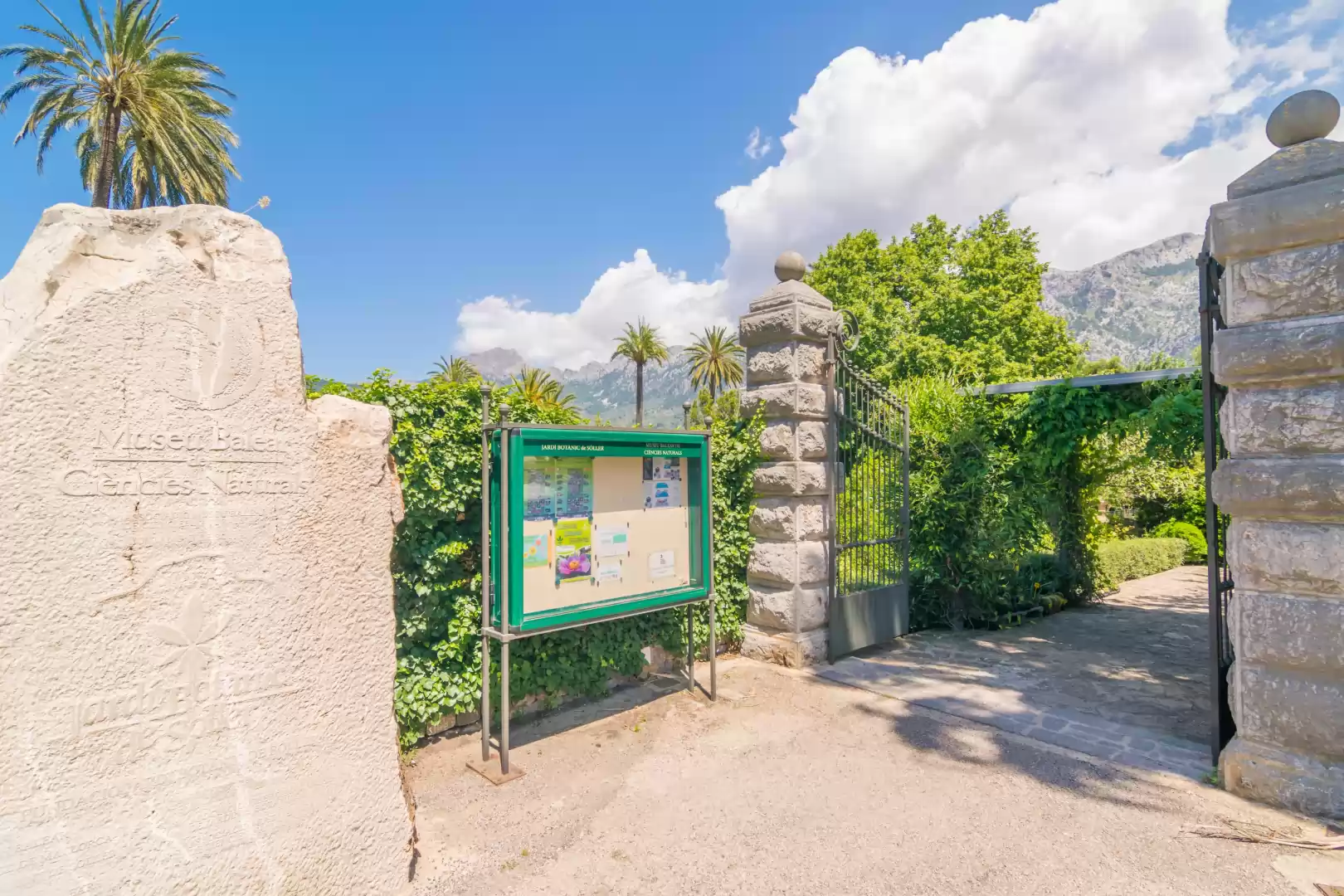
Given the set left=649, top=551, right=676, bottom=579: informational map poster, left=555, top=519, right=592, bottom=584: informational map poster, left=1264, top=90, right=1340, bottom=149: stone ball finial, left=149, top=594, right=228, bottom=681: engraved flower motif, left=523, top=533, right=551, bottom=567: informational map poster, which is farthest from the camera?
left=649, top=551, right=676, bottom=579: informational map poster

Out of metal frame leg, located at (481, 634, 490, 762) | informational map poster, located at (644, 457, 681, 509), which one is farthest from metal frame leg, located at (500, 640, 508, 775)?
informational map poster, located at (644, 457, 681, 509)

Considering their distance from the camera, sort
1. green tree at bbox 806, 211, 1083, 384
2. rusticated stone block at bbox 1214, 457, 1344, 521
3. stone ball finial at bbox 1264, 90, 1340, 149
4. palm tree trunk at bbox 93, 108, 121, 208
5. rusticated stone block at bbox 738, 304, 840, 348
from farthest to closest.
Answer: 1. green tree at bbox 806, 211, 1083, 384
2. palm tree trunk at bbox 93, 108, 121, 208
3. rusticated stone block at bbox 738, 304, 840, 348
4. stone ball finial at bbox 1264, 90, 1340, 149
5. rusticated stone block at bbox 1214, 457, 1344, 521

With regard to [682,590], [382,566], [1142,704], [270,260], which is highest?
[270,260]

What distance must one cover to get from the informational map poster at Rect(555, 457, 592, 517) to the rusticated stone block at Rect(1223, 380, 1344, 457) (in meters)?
3.88

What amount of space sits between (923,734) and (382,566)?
3.89 metres

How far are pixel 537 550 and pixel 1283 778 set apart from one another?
441 centimetres

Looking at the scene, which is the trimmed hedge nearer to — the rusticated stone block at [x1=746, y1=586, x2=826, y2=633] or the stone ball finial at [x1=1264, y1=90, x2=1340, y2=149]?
the rusticated stone block at [x1=746, y1=586, x2=826, y2=633]

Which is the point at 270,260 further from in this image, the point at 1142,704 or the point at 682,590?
the point at 1142,704

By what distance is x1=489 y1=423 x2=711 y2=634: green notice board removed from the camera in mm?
4270

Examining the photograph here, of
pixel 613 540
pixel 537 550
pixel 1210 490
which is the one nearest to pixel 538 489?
pixel 537 550

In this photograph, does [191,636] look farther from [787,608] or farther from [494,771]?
[787,608]

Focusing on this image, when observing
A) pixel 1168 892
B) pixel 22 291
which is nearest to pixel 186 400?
pixel 22 291

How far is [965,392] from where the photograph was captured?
345 inches

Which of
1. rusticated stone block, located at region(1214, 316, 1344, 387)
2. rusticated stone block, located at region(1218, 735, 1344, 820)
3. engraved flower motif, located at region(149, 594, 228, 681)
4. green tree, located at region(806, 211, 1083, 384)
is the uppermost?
green tree, located at region(806, 211, 1083, 384)
